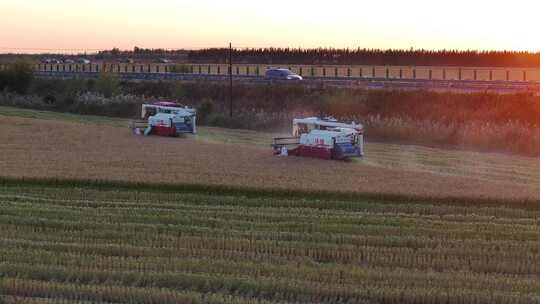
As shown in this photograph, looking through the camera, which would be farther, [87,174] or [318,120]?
[318,120]

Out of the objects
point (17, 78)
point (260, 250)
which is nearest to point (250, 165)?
point (260, 250)

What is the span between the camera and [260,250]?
40.4 ft

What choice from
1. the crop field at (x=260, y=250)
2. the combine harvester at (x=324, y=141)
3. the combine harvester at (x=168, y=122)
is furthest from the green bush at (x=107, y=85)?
the crop field at (x=260, y=250)

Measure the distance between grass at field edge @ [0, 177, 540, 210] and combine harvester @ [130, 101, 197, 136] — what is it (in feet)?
50.0

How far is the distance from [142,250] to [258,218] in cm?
346

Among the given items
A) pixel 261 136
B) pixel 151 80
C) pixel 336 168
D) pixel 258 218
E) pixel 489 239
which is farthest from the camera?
pixel 151 80

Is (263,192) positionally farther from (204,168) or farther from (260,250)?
(260,250)

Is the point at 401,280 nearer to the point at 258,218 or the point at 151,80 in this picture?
the point at 258,218

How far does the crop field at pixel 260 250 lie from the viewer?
32.6 feet

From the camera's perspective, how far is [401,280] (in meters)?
10.5

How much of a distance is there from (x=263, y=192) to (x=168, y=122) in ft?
55.7

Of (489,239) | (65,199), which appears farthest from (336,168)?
(489,239)

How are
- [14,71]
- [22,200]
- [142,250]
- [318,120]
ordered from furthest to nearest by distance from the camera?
[14,71] < [318,120] < [22,200] < [142,250]

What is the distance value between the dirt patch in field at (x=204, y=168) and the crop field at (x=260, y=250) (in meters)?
2.12
